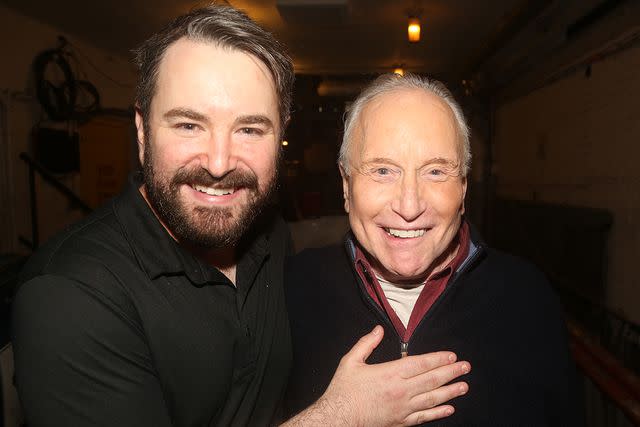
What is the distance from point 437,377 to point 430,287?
1.02 ft

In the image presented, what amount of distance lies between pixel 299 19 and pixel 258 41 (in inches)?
169

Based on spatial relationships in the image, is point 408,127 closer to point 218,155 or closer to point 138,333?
point 218,155

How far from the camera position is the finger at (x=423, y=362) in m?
1.30

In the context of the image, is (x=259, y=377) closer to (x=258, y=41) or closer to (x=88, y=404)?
(x=88, y=404)

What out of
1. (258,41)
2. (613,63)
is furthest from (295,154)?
(258,41)

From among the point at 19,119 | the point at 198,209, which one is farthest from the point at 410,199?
the point at 19,119

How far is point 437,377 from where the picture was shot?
1304 mm

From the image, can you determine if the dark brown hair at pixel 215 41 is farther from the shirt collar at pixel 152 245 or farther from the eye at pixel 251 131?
the shirt collar at pixel 152 245

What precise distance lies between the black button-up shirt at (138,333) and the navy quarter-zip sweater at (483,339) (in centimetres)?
17

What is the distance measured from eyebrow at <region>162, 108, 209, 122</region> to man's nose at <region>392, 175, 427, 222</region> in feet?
2.16

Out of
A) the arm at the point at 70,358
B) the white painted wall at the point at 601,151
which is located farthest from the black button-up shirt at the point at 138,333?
the white painted wall at the point at 601,151

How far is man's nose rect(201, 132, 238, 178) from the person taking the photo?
55.7 inches

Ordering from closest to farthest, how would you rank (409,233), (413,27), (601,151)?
(409,233)
(601,151)
(413,27)

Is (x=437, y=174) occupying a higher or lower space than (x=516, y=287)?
higher
